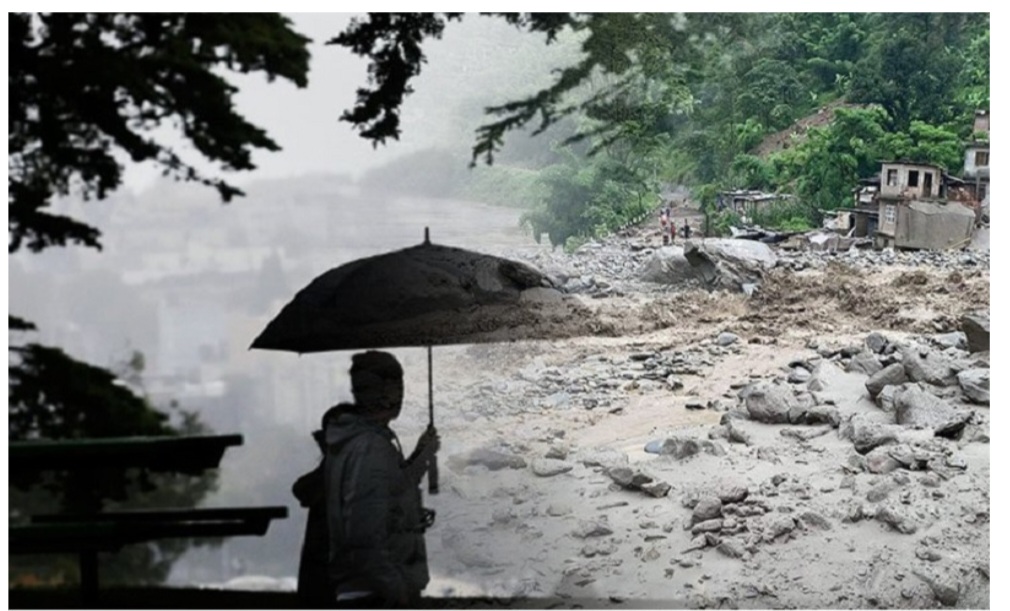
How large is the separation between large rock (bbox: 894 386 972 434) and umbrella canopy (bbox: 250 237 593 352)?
133 centimetres

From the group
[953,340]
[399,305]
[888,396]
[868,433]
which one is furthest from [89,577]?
[953,340]

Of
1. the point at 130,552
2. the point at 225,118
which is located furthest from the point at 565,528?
the point at 225,118

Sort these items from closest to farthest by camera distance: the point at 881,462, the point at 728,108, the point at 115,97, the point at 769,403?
the point at 115,97 → the point at 881,462 → the point at 769,403 → the point at 728,108

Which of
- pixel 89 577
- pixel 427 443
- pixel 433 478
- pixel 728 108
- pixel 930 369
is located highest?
pixel 728 108

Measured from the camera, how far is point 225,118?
393 centimetres

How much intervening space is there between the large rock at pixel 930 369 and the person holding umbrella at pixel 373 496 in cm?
163

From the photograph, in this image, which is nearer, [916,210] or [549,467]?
[549,467]

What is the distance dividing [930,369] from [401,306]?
177cm

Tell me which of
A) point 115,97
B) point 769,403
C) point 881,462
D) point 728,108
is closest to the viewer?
point 115,97

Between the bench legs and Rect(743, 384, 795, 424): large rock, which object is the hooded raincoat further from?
A: Rect(743, 384, 795, 424): large rock

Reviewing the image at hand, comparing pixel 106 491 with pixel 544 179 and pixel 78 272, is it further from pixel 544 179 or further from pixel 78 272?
pixel 544 179

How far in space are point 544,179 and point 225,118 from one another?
106 cm

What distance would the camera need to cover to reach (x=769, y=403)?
4.07 m

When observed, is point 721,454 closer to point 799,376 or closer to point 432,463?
point 799,376
